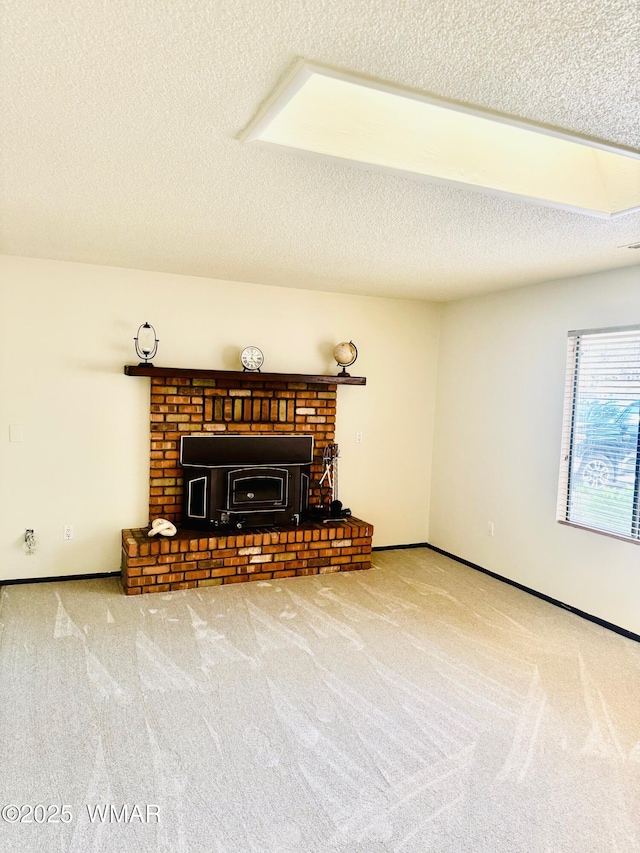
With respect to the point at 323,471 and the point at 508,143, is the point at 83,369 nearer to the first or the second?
the point at 323,471

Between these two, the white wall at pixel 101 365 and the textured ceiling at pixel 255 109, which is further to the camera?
the white wall at pixel 101 365

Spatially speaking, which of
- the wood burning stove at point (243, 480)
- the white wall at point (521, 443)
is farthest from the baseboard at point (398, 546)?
the wood burning stove at point (243, 480)

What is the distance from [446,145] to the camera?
7.66 ft

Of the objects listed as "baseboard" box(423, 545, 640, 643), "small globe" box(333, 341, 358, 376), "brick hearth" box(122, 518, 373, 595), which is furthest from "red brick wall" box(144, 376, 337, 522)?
"baseboard" box(423, 545, 640, 643)

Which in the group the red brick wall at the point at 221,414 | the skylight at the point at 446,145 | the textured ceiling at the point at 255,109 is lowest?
the red brick wall at the point at 221,414

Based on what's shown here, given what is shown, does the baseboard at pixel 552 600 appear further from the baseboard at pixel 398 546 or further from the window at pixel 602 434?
the window at pixel 602 434

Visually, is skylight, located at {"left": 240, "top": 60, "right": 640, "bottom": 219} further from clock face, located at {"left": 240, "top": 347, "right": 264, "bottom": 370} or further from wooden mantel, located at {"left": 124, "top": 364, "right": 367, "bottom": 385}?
clock face, located at {"left": 240, "top": 347, "right": 264, "bottom": 370}

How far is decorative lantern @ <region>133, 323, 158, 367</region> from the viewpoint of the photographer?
15.0 ft

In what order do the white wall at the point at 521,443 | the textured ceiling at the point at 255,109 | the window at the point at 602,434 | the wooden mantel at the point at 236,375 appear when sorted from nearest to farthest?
1. the textured ceiling at the point at 255,109
2. the window at the point at 602,434
3. the white wall at the point at 521,443
4. the wooden mantel at the point at 236,375

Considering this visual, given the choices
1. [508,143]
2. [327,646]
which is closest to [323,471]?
[327,646]

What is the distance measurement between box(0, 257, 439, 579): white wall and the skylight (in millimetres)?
2792

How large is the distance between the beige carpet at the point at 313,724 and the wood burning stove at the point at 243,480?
743 mm

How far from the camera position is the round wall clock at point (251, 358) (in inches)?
191

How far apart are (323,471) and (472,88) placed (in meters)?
3.92
